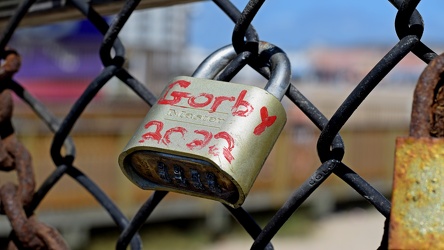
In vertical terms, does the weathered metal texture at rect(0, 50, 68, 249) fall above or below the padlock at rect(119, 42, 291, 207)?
below

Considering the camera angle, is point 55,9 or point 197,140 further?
point 55,9

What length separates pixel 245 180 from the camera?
1.75ft

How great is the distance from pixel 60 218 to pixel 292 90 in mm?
5776

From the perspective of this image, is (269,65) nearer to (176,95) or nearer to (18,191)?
(176,95)

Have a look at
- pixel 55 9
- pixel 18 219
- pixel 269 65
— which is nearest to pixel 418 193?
pixel 269 65

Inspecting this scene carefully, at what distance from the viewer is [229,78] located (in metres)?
0.66

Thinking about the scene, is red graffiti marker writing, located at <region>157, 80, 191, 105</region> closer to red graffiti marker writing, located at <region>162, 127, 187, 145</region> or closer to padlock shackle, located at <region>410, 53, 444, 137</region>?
red graffiti marker writing, located at <region>162, 127, 187, 145</region>

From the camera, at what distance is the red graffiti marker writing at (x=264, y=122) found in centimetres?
55

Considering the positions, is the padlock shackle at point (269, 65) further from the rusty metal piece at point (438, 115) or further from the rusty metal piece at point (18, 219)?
the rusty metal piece at point (18, 219)

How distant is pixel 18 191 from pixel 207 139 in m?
0.35

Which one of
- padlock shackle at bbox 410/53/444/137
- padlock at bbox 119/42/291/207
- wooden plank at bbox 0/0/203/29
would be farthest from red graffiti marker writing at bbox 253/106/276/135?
wooden plank at bbox 0/0/203/29

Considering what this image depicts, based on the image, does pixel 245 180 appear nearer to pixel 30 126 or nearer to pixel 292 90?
pixel 292 90

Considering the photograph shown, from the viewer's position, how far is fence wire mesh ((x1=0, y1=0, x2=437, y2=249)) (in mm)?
557

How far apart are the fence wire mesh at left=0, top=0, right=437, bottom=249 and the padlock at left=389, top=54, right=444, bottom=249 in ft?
0.21
